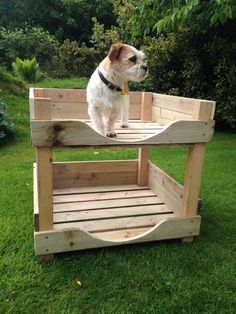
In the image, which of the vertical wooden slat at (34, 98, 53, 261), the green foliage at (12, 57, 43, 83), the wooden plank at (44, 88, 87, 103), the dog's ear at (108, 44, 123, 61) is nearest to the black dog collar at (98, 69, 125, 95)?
the dog's ear at (108, 44, 123, 61)

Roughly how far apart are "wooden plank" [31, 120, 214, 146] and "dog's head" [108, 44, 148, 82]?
17.1 inches

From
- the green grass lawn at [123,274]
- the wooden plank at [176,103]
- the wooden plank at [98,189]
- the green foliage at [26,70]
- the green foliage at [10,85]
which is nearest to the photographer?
the green grass lawn at [123,274]

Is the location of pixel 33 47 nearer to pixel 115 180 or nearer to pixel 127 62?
pixel 115 180

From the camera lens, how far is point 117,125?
9.02 feet

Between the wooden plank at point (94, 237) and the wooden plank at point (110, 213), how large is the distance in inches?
14.1

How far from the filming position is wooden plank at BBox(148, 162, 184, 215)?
2736mm

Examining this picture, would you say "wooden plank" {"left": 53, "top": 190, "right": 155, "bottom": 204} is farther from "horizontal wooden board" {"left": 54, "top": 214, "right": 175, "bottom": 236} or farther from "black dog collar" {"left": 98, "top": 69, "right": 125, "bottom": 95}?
"black dog collar" {"left": 98, "top": 69, "right": 125, "bottom": 95}

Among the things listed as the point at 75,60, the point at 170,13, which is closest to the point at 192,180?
the point at 170,13

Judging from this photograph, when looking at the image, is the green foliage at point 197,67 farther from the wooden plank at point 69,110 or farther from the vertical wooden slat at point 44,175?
the vertical wooden slat at point 44,175

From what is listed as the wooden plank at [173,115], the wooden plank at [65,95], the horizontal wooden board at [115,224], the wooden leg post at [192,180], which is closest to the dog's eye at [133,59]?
the wooden plank at [173,115]

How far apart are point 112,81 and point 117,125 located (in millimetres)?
544

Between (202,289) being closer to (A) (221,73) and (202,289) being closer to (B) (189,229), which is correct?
(B) (189,229)

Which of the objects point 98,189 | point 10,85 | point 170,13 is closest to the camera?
point 98,189

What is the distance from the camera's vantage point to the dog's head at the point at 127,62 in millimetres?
2195
